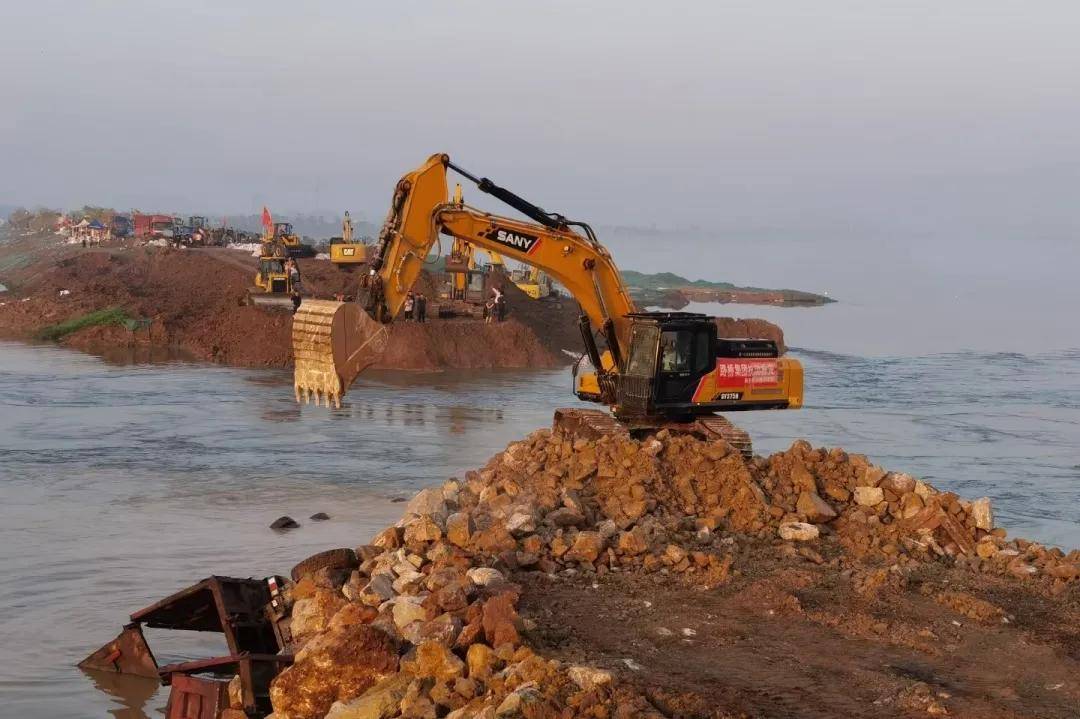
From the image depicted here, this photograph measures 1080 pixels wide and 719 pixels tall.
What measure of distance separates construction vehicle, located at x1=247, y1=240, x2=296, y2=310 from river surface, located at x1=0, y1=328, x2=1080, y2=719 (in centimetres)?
467

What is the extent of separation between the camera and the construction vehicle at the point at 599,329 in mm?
14312

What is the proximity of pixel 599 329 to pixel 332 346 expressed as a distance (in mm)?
4450

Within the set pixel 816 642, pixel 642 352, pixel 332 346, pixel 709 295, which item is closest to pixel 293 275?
pixel 642 352

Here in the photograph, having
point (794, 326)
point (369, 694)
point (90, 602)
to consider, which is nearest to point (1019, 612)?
point (369, 694)

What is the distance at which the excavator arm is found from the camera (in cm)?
1335

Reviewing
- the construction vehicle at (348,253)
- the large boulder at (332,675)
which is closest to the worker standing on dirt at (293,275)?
the construction vehicle at (348,253)

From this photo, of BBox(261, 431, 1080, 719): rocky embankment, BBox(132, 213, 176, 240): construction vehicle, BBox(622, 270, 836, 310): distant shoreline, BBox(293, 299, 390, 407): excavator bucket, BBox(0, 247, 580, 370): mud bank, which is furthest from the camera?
BBox(622, 270, 836, 310): distant shoreline

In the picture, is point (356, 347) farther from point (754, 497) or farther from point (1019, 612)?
point (1019, 612)

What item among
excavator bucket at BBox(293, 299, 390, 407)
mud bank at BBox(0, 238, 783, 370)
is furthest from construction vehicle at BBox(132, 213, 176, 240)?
excavator bucket at BBox(293, 299, 390, 407)

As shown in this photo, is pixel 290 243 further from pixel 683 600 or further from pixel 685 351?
pixel 683 600

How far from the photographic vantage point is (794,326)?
197 ft

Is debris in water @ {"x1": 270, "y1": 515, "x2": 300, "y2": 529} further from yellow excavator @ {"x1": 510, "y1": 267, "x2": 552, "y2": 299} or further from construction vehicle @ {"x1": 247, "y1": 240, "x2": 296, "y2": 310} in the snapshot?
yellow excavator @ {"x1": 510, "y1": 267, "x2": 552, "y2": 299}

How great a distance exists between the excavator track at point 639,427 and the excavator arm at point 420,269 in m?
0.95

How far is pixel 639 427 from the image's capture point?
52.1ft
